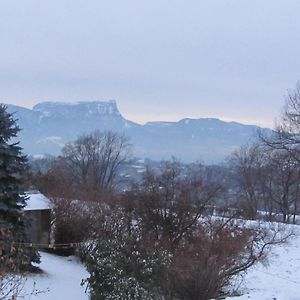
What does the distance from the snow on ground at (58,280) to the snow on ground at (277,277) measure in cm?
512

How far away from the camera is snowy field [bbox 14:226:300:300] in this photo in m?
12.9

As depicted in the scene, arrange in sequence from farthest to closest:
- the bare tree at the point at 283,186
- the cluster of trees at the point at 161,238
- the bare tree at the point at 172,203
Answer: the bare tree at the point at 283,186 < the bare tree at the point at 172,203 < the cluster of trees at the point at 161,238

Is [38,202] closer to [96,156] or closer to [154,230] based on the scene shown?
[154,230]

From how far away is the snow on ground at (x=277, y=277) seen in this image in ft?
40.0

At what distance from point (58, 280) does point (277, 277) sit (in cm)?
761

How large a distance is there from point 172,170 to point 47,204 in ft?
31.4

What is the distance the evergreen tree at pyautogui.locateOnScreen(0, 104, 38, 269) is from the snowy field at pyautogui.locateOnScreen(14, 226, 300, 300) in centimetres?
140

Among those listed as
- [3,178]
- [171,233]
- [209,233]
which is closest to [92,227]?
[3,178]

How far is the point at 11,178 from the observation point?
17.7 metres

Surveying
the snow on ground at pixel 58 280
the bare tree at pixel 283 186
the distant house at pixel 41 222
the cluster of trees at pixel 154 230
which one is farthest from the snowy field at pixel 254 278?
the bare tree at pixel 283 186

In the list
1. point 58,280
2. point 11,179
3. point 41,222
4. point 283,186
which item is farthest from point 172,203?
point 283,186

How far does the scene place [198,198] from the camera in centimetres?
1611

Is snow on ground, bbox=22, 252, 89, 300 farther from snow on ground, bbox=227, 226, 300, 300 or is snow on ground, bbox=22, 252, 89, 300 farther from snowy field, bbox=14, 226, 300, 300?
snow on ground, bbox=227, 226, 300, 300

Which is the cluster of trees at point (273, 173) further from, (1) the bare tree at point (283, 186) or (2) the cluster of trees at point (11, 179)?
(2) the cluster of trees at point (11, 179)
